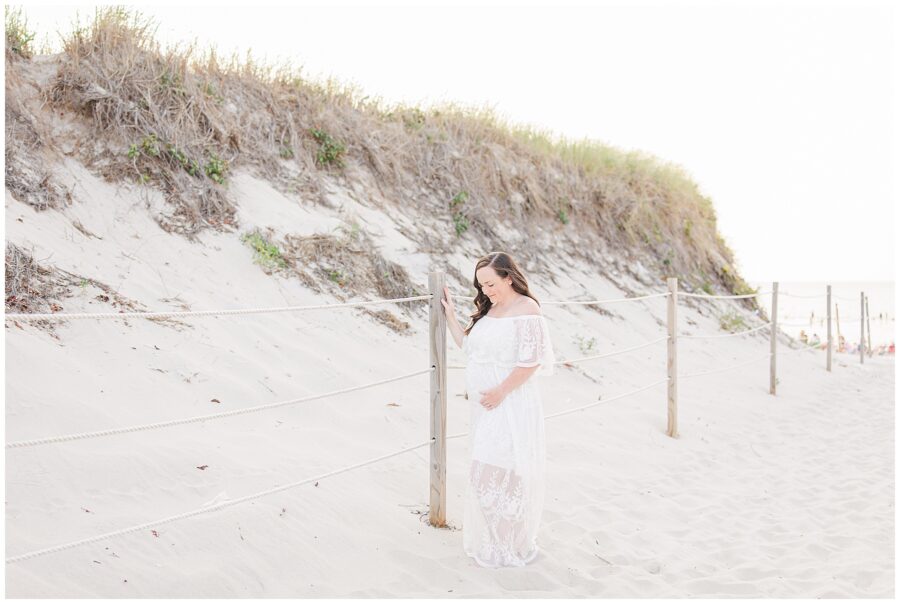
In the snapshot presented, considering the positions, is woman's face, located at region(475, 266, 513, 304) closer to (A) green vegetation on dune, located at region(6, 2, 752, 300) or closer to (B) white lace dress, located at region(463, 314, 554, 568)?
(B) white lace dress, located at region(463, 314, 554, 568)

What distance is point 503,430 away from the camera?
374 cm

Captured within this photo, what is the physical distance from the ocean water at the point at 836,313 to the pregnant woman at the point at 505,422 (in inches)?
260

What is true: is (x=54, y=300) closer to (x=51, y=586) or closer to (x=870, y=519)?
(x=51, y=586)

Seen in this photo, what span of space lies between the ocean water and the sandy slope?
3.94 m

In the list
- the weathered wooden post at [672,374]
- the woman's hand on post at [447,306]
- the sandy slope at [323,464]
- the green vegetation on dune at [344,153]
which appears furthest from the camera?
the green vegetation on dune at [344,153]

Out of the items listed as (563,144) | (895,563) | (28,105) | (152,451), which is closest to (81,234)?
(28,105)

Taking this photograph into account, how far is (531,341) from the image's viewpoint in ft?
12.1

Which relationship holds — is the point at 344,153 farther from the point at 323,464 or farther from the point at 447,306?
the point at 447,306

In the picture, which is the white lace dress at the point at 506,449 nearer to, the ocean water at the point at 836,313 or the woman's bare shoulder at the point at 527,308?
the woman's bare shoulder at the point at 527,308

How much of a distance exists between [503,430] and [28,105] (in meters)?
5.92

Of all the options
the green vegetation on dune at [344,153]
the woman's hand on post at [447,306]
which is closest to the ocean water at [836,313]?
the green vegetation on dune at [344,153]

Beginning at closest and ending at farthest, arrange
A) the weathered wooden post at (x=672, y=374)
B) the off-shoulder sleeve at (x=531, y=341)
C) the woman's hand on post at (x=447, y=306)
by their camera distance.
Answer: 1. the off-shoulder sleeve at (x=531, y=341)
2. the woman's hand on post at (x=447, y=306)
3. the weathered wooden post at (x=672, y=374)

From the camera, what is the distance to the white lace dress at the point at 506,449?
3.71 m

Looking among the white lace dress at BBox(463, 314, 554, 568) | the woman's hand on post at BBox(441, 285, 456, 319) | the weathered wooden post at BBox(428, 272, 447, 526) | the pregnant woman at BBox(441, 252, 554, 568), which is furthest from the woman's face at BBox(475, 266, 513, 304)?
the weathered wooden post at BBox(428, 272, 447, 526)
